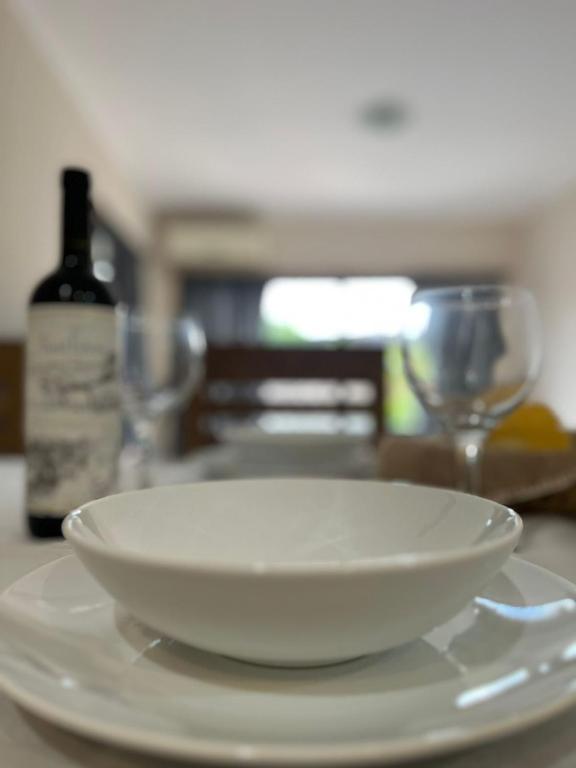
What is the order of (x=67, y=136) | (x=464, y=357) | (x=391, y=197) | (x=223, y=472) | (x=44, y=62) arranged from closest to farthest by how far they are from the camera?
Answer: (x=464, y=357), (x=223, y=472), (x=44, y=62), (x=67, y=136), (x=391, y=197)

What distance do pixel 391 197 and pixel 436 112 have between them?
1.19m

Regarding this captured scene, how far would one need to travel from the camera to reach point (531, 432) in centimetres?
61

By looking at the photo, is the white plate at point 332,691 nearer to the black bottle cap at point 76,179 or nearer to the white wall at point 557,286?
the black bottle cap at point 76,179

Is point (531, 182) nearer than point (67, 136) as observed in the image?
No

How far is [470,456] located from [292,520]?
0.78 ft

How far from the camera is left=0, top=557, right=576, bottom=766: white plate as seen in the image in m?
0.14

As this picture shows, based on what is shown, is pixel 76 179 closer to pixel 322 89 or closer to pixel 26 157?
pixel 26 157

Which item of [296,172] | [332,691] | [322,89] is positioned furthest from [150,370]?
[296,172]

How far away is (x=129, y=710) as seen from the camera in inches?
6.1

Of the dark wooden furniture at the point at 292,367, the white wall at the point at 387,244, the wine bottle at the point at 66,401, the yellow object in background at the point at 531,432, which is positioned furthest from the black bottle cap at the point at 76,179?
the white wall at the point at 387,244

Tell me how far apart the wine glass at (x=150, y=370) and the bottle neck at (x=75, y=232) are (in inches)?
4.8

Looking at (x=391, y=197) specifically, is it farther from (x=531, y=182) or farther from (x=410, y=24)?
(x=410, y=24)

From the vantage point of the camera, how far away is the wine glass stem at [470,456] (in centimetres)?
48

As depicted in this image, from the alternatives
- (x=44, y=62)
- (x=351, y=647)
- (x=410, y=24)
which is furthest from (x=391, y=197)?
(x=351, y=647)
